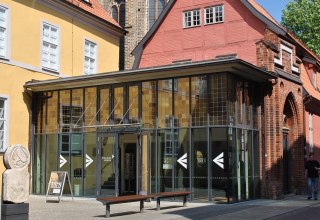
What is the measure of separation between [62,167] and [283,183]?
923cm

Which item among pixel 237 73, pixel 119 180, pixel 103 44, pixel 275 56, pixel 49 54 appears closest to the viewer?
pixel 237 73

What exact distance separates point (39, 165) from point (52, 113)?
2.29 metres

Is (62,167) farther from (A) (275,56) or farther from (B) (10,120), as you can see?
(A) (275,56)

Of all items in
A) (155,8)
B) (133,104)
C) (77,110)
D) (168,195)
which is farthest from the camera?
(155,8)

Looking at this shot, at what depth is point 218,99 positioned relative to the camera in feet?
58.9

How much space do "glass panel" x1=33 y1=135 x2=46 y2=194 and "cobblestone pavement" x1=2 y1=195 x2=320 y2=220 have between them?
2.40 meters

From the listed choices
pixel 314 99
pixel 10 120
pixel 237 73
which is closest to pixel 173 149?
pixel 237 73

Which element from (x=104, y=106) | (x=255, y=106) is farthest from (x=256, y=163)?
(x=104, y=106)

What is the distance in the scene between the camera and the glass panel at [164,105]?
18.9 meters

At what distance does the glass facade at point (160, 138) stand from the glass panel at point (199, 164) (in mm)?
34

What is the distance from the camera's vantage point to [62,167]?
21.2m

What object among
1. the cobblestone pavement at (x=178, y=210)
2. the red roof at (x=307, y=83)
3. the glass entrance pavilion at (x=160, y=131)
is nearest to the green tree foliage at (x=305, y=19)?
the red roof at (x=307, y=83)

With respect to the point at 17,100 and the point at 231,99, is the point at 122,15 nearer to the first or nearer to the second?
the point at 17,100

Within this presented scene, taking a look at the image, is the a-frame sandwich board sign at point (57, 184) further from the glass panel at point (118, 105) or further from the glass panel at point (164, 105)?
the glass panel at point (164, 105)
